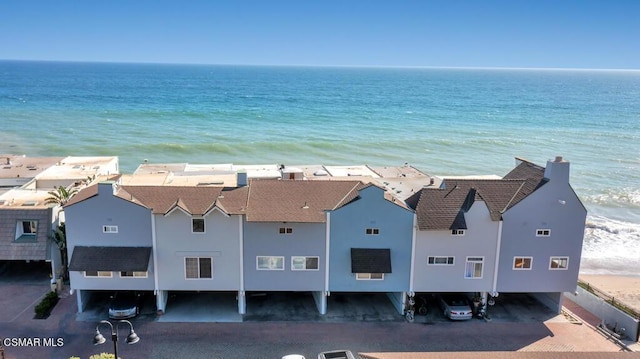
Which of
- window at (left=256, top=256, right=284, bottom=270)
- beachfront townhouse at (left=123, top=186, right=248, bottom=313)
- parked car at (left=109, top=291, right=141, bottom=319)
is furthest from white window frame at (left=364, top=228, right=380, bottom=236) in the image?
parked car at (left=109, top=291, right=141, bottom=319)

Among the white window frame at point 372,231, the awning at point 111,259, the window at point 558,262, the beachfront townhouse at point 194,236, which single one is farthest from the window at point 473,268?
the awning at point 111,259

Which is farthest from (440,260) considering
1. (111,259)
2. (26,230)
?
(26,230)

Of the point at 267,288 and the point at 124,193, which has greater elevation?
the point at 124,193

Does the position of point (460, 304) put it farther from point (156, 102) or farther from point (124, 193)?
point (156, 102)

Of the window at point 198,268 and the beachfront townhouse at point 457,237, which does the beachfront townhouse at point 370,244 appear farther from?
the window at point 198,268

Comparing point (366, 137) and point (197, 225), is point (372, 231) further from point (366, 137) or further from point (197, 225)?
point (366, 137)

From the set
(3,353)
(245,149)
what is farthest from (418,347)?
(245,149)
